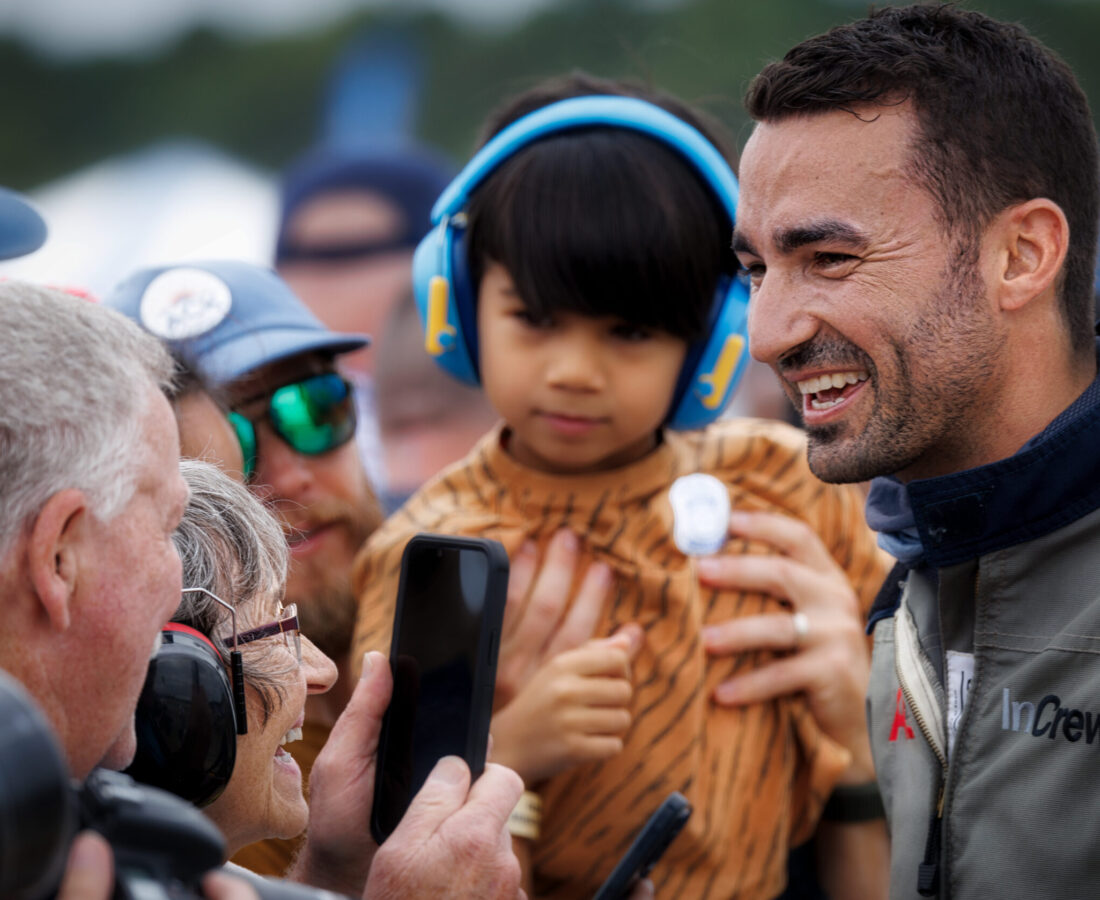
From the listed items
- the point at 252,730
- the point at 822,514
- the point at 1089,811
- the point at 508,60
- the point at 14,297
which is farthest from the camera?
the point at 508,60

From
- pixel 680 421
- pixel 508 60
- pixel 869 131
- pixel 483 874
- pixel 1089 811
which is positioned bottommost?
pixel 483 874

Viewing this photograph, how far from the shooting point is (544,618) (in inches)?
98.0

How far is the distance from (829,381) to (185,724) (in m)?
1.13

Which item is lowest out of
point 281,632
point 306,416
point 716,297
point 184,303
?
point 281,632

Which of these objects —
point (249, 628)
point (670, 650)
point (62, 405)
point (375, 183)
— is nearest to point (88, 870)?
point (62, 405)

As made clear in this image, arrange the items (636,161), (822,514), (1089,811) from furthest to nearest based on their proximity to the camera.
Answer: (822,514) → (636,161) → (1089,811)

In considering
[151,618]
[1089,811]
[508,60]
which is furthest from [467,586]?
[508,60]

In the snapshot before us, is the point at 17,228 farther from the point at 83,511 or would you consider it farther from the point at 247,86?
the point at 247,86

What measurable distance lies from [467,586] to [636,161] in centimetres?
108

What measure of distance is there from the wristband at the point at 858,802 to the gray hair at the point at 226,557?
4.57 ft

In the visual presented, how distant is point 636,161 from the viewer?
2510 millimetres

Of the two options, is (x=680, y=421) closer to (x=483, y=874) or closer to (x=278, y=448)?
(x=278, y=448)

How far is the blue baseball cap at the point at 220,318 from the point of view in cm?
267

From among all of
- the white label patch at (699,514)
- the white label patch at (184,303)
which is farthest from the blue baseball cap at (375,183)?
the white label patch at (699,514)
